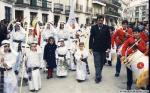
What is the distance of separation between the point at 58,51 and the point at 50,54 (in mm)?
325

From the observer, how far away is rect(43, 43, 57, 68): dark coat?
40.7 ft

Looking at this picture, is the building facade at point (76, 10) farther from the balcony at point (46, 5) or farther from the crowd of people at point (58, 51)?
the crowd of people at point (58, 51)

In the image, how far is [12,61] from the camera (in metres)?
9.55

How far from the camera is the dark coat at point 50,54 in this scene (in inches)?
488

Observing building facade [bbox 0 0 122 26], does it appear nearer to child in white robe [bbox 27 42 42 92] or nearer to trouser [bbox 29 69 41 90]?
child in white robe [bbox 27 42 42 92]

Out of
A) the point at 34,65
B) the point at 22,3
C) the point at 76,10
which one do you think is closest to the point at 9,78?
the point at 34,65

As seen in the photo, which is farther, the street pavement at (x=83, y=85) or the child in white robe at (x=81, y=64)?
the child in white robe at (x=81, y=64)

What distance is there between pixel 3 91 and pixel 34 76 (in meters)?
1.13

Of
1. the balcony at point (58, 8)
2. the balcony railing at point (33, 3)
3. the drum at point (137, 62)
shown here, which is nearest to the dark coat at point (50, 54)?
the drum at point (137, 62)

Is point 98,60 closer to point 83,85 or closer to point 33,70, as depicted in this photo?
point 83,85

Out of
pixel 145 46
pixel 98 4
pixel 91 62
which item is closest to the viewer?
pixel 145 46

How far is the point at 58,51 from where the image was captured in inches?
501

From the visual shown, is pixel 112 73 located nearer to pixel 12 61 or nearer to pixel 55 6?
pixel 12 61

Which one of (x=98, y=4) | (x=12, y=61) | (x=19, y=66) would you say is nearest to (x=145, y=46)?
(x=12, y=61)
